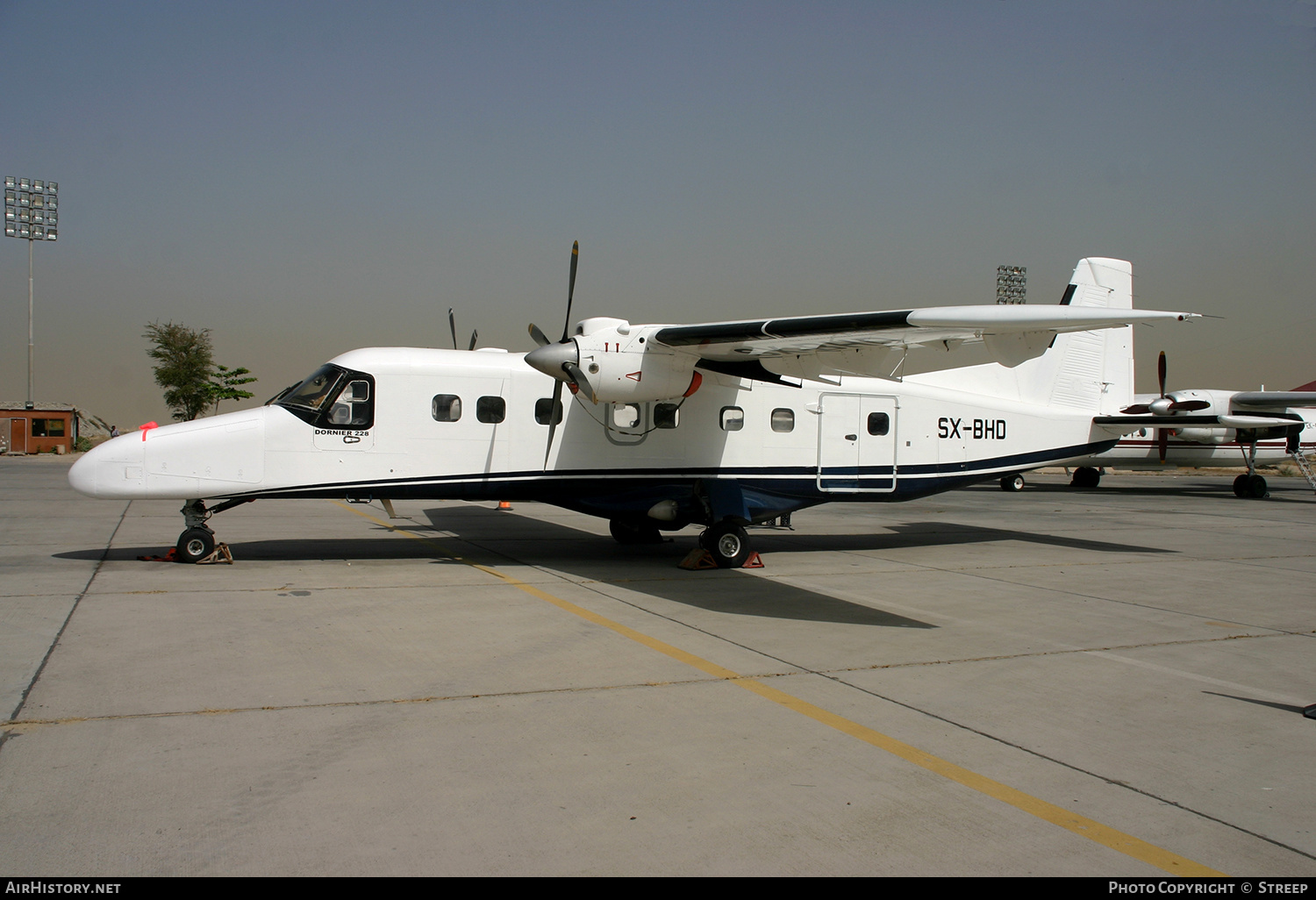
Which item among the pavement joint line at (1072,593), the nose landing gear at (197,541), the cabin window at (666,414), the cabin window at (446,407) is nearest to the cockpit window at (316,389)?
the cabin window at (446,407)

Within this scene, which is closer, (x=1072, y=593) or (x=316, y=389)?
(x=1072, y=593)

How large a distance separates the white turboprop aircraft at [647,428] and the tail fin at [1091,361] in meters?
0.41

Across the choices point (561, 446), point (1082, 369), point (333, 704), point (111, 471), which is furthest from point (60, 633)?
point (1082, 369)

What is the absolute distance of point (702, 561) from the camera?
11391 mm

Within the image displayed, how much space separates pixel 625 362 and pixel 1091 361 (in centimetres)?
954

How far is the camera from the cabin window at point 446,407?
36.5ft

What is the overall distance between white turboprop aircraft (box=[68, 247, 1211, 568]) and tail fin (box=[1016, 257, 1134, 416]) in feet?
1.35

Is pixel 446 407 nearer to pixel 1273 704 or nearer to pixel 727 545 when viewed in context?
pixel 727 545

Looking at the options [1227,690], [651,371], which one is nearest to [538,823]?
[1227,690]

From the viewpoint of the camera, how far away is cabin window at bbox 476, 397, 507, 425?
11.3 metres

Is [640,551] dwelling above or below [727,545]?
below

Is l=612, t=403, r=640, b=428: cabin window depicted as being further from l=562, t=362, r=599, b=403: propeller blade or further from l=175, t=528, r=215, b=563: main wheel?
l=175, t=528, r=215, b=563: main wheel

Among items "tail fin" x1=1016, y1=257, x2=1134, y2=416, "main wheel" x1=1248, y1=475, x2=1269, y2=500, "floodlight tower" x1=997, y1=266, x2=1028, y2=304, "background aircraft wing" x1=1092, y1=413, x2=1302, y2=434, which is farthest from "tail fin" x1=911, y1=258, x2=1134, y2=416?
"floodlight tower" x1=997, y1=266, x2=1028, y2=304

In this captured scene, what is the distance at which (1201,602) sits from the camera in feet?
31.4
